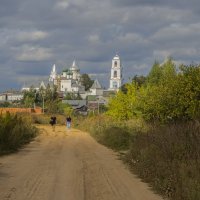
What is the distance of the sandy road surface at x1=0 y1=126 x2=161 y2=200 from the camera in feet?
43.3

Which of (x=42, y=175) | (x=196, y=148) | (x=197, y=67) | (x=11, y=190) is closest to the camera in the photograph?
(x=11, y=190)

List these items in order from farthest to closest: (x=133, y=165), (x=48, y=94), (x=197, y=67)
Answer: (x=48, y=94)
(x=197, y=67)
(x=133, y=165)

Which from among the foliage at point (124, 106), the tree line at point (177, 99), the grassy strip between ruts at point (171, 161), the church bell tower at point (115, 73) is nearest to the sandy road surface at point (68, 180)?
the grassy strip between ruts at point (171, 161)

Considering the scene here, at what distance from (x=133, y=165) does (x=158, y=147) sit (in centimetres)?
226

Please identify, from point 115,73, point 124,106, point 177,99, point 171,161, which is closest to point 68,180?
point 171,161

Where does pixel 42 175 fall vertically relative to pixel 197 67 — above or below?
below

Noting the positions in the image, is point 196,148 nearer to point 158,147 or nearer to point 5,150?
point 158,147

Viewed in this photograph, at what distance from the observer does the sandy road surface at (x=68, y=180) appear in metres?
13.2

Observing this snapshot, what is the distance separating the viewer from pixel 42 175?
674 inches

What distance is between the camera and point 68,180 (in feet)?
52.6

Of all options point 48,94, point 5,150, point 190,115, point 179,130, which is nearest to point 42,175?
point 179,130

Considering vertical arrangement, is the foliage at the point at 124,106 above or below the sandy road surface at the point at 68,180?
above

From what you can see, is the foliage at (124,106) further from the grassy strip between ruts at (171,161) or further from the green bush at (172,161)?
the green bush at (172,161)

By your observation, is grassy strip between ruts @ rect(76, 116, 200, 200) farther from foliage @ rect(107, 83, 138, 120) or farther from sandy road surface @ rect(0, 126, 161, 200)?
foliage @ rect(107, 83, 138, 120)
